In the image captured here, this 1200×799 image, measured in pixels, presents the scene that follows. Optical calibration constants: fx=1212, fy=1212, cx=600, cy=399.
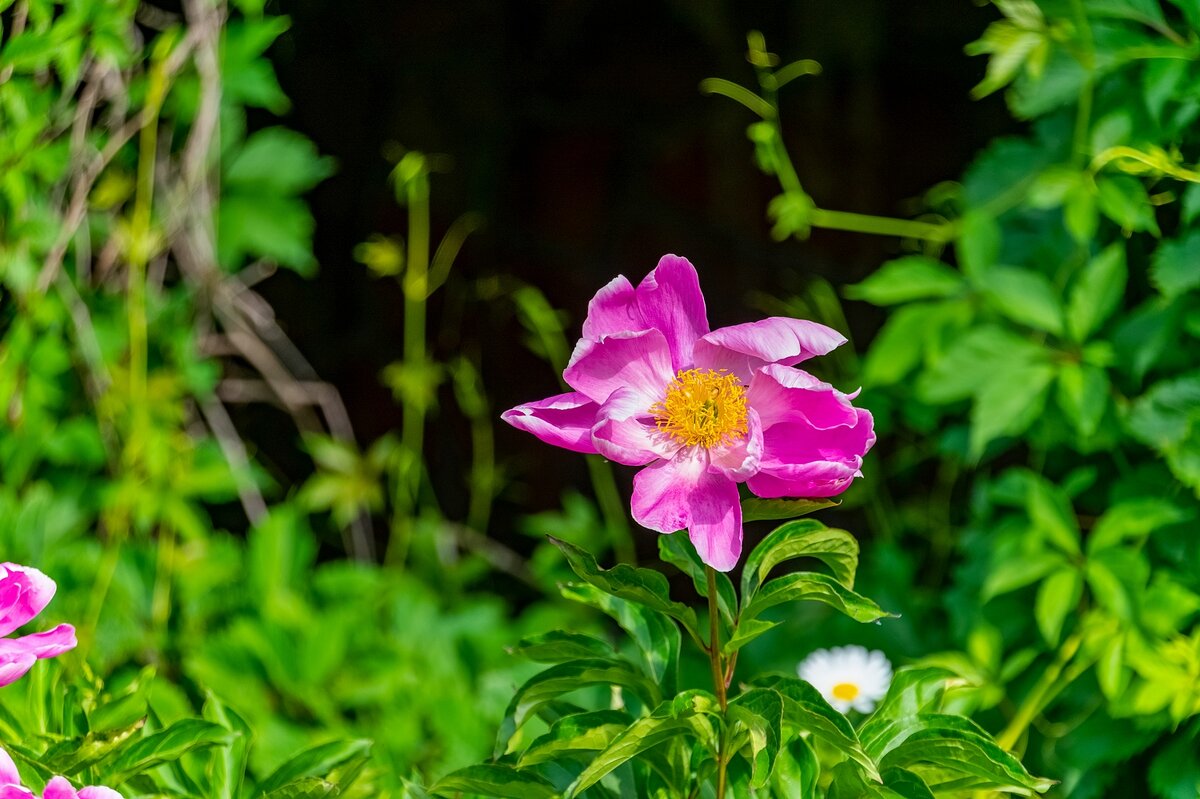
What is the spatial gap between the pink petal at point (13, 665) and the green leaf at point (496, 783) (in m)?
0.29

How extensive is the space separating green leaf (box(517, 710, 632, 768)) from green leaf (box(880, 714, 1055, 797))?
20cm

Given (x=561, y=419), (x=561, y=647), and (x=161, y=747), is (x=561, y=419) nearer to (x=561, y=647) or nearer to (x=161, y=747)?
(x=561, y=647)

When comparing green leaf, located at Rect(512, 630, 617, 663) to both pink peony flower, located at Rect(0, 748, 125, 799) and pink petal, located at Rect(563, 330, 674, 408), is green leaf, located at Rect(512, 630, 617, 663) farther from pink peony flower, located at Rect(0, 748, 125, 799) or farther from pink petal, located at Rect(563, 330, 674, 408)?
pink peony flower, located at Rect(0, 748, 125, 799)

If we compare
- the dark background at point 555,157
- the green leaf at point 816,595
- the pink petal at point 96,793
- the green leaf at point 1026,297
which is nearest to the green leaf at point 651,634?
the green leaf at point 816,595

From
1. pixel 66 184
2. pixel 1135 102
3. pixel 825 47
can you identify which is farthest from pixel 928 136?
pixel 66 184

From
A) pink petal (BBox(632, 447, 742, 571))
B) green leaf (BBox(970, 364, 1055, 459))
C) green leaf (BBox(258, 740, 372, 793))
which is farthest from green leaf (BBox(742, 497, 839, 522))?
green leaf (BBox(970, 364, 1055, 459))

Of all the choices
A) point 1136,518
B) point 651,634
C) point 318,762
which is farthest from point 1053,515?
point 318,762

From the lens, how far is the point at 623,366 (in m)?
0.83

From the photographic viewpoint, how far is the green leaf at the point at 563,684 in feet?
2.91

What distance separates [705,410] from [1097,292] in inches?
32.0

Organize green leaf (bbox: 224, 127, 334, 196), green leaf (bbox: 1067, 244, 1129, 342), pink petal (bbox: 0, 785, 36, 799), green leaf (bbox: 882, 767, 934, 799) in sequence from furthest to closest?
green leaf (bbox: 224, 127, 334, 196)
green leaf (bbox: 1067, 244, 1129, 342)
green leaf (bbox: 882, 767, 934, 799)
pink petal (bbox: 0, 785, 36, 799)

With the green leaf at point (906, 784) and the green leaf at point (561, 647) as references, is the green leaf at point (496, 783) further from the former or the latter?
the green leaf at point (906, 784)

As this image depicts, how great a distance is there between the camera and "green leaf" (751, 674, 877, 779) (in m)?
0.80

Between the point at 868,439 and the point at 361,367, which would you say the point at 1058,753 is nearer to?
the point at 868,439
